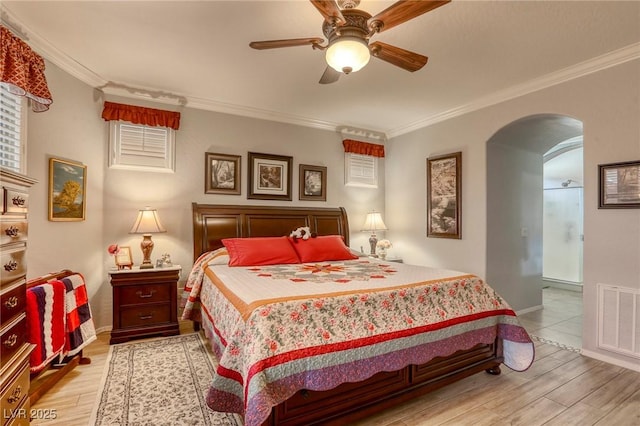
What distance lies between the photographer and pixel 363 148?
17.0ft

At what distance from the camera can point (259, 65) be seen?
3.11 m

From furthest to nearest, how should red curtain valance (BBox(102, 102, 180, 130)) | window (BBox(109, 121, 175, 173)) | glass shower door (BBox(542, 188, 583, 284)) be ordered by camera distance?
glass shower door (BBox(542, 188, 583, 284)) → window (BBox(109, 121, 175, 173)) → red curtain valance (BBox(102, 102, 180, 130))

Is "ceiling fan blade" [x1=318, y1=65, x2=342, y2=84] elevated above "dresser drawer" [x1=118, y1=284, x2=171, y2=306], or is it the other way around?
"ceiling fan blade" [x1=318, y1=65, x2=342, y2=84]

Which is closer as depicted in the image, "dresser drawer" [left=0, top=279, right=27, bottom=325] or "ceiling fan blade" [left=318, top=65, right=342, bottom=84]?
"dresser drawer" [left=0, top=279, right=27, bottom=325]

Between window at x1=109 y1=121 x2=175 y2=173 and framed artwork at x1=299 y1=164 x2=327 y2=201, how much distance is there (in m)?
1.76

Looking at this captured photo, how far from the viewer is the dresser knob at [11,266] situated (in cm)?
129

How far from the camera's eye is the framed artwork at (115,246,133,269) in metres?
3.35

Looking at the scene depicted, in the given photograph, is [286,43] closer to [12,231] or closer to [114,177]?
[12,231]

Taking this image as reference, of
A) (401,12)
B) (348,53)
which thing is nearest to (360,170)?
(348,53)

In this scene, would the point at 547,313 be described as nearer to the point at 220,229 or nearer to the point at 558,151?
the point at 558,151

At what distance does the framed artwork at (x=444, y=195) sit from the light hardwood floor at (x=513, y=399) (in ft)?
6.38

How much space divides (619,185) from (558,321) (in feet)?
6.73

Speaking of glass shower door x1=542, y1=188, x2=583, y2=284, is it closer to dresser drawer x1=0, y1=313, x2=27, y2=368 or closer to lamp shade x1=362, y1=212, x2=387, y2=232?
lamp shade x1=362, y1=212, x2=387, y2=232

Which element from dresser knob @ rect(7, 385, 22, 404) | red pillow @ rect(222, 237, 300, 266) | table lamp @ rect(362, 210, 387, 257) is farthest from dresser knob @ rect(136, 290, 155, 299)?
table lamp @ rect(362, 210, 387, 257)
